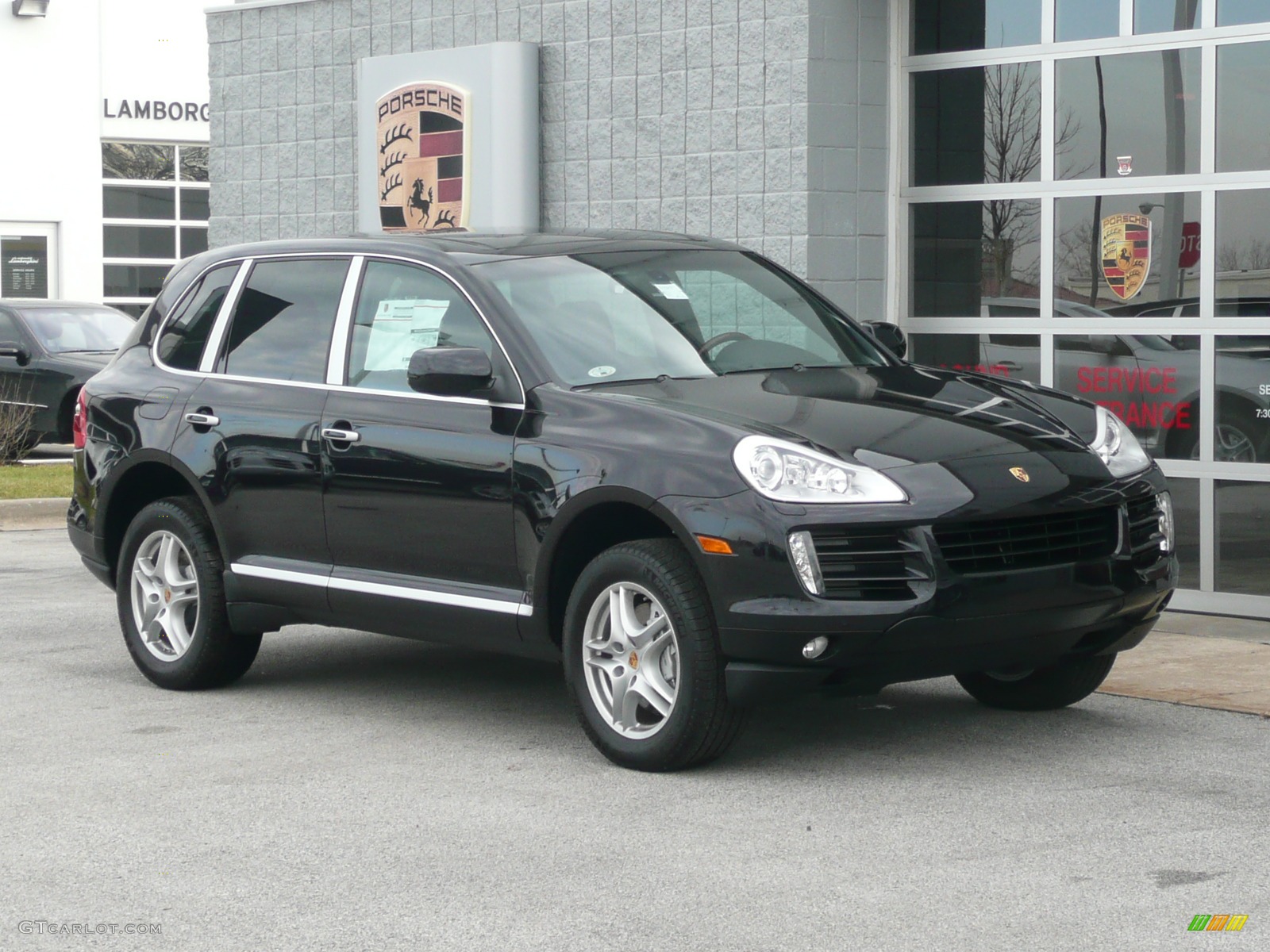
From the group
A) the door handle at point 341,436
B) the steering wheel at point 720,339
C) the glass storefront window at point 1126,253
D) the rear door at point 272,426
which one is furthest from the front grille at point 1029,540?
the glass storefront window at point 1126,253

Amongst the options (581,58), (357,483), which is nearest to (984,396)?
(357,483)

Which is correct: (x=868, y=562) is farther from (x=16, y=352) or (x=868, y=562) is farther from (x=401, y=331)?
(x=16, y=352)

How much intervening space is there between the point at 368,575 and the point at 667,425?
1466 mm

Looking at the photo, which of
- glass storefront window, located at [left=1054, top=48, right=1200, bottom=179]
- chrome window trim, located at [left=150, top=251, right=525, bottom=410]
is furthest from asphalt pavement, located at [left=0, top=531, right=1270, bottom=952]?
glass storefront window, located at [left=1054, top=48, right=1200, bottom=179]

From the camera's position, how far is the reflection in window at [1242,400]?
30.1 ft

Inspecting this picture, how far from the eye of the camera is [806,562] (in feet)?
18.5

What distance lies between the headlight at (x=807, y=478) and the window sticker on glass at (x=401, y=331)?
156 cm

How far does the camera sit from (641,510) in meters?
6.10

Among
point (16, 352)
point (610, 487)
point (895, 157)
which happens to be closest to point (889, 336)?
point (610, 487)

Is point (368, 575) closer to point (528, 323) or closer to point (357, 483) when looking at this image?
point (357, 483)

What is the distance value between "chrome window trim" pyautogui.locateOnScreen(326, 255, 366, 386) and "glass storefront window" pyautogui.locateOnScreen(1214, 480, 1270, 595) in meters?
4.44

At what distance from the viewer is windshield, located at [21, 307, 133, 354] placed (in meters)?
19.5

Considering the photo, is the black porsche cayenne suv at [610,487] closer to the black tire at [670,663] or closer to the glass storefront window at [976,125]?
the black tire at [670,663]

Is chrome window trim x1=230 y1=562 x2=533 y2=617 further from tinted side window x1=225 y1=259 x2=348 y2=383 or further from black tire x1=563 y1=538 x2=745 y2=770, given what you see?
tinted side window x1=225 y1=259 x2=348 y2=383
